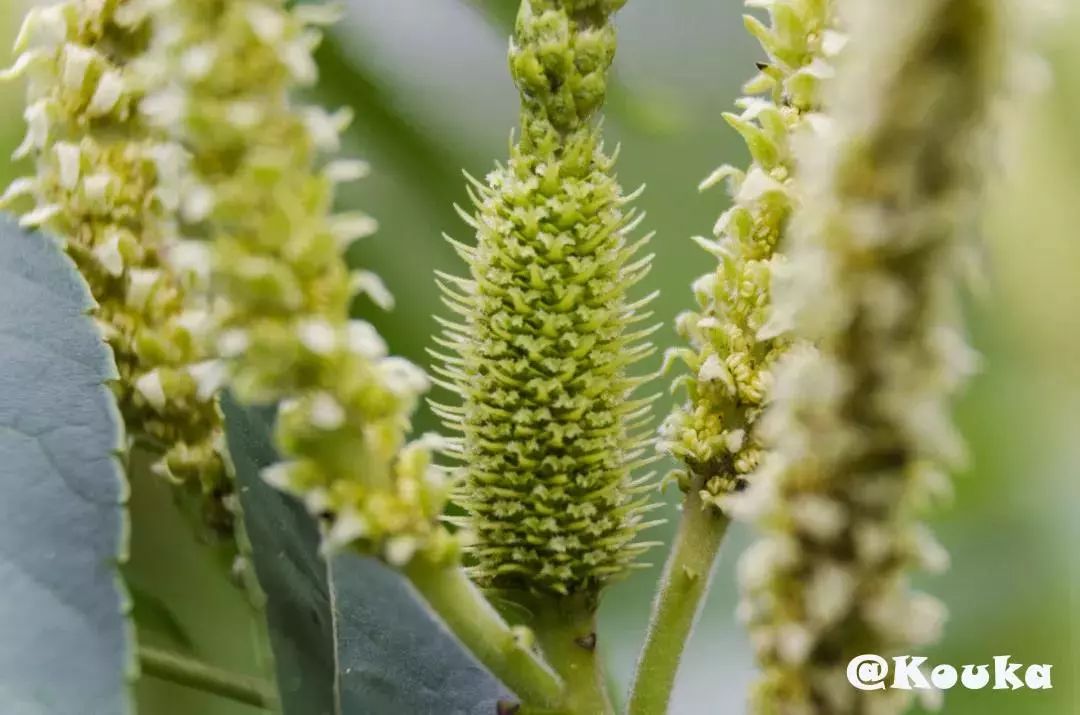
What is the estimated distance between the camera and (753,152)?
439 mm

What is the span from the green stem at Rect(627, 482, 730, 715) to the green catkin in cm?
3

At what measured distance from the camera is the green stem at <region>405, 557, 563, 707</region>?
345 millimetres

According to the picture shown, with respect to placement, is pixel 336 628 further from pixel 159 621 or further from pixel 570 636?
pixel 159 621

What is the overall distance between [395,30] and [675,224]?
307 mm

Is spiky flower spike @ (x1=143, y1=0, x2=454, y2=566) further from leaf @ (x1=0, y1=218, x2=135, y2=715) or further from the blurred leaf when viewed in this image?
the blurred leaf

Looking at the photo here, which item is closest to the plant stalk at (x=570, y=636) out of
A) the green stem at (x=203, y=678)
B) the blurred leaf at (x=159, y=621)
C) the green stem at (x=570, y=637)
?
the green stem at (x=570, y=637)

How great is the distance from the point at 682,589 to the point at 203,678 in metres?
0.27

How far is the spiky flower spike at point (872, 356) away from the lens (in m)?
0.19

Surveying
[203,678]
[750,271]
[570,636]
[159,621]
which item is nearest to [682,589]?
[570,636]

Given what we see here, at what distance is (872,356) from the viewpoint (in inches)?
8.5

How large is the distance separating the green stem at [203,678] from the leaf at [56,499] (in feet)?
0.61

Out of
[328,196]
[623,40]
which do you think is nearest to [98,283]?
[328,196]

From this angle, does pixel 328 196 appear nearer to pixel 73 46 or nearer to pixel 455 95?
pixel 73 46

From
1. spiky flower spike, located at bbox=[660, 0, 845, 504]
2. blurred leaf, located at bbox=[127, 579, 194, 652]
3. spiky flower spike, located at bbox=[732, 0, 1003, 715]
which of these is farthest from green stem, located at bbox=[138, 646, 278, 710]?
spiky flower spike, located at bbox=[732, 0, 1003, 715]
